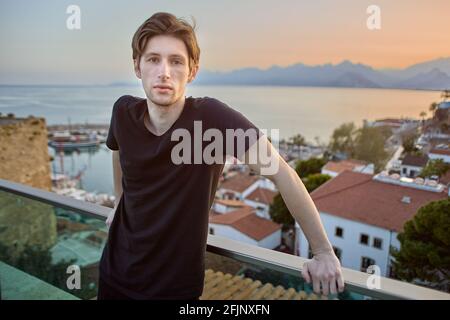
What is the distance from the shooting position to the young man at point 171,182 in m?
0.92

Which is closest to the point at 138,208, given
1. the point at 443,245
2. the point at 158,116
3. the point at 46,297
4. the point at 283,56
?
the point at 158,116

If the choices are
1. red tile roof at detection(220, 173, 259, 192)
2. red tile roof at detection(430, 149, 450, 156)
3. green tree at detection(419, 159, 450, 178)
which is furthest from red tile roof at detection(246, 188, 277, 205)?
red tile roof at detection(430, 149, 450, 156)

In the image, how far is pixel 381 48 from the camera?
15312 millimetres

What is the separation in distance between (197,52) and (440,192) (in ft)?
36.2

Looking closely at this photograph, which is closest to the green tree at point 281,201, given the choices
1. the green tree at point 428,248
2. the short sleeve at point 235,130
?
the green tree at point 428,248

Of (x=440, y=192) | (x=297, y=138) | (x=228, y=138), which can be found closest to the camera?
(x=228, y=138)

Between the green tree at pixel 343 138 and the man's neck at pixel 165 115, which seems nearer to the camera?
the man's neck at pixel 165 115

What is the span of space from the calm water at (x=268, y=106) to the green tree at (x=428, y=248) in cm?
257

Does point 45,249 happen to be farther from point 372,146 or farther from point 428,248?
point 372,146

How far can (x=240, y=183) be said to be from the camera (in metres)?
26.0

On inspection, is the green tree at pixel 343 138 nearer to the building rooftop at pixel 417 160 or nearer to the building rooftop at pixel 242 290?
the building rooftop at pixel 417 160

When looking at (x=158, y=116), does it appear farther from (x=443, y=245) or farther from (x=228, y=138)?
(x=443, y=245)

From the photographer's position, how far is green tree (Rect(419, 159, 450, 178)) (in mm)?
7590

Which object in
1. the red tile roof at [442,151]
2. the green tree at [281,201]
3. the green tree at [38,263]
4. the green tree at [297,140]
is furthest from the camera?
the green tree at [297,140]
